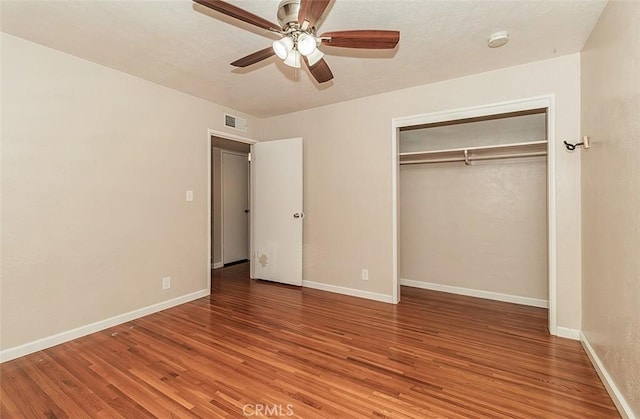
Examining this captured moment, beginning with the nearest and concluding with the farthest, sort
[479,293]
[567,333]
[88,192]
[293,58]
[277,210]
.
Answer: [293,58] → [567,333] → [88,192] → [479,293] → [277,210]

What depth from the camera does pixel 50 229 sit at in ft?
8.12

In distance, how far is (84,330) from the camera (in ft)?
8.76

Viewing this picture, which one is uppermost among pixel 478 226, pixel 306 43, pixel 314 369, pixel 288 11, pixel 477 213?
pixel 288 11

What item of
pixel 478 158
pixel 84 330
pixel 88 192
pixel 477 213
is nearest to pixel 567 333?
pixel 477 213

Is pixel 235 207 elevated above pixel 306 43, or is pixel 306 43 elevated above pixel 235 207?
pixel 306 43

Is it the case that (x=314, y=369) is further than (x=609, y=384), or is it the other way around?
(x=314, y=369)

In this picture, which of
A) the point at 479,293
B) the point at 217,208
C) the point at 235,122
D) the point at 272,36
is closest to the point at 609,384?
the point at 479,293

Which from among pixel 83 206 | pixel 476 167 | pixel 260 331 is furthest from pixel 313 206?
pixel 83 206

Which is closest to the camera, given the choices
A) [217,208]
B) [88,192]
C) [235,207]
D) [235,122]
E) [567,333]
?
[567,333]

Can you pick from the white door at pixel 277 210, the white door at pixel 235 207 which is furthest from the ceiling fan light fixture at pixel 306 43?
the white door at pixel 235 207

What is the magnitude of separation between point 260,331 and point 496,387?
1.89 m

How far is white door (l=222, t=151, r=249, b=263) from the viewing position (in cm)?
571

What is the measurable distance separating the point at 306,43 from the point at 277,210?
2819 mm

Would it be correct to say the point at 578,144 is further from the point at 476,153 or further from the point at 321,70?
the point at 321,70
